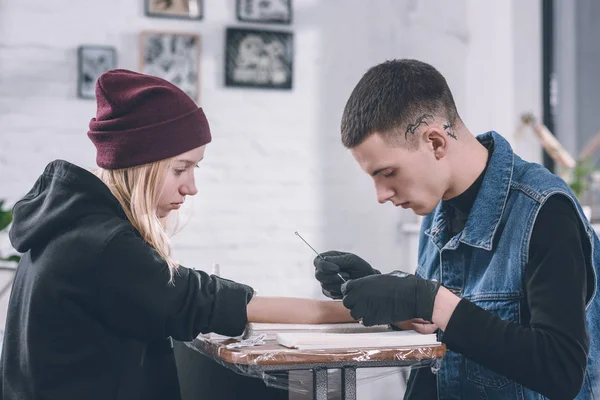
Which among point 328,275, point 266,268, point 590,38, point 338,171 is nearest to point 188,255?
point 266,268

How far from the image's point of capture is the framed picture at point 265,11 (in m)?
2.81

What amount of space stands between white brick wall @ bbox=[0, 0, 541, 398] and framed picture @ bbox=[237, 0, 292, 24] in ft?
0.13

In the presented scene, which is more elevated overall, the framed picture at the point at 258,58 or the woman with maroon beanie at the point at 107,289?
the framed picture at the point at 258,58

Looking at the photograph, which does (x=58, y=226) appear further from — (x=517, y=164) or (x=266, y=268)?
(x=266, y=268)

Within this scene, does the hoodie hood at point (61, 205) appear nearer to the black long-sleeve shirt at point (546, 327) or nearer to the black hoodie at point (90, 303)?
the black hoodie at point (90, 303)

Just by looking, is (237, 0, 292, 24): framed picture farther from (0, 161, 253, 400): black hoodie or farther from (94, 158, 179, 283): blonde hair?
(0, 161, 253, 400): black hoodie

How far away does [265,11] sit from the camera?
111 inches

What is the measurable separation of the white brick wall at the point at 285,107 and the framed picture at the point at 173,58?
1.4 inches

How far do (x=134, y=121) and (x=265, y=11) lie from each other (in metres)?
1.70

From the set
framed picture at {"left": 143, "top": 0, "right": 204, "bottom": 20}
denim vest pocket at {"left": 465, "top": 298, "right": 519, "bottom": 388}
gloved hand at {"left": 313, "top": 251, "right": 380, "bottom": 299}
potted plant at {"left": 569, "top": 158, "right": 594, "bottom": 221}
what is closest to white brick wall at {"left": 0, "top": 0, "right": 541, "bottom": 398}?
framed picture at {"left": 143, "top": 0, "right": 204, "bottom": 20}

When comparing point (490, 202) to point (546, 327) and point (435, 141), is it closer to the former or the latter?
point (435, 141)

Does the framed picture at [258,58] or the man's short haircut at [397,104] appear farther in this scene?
the framed picture at [258,58]

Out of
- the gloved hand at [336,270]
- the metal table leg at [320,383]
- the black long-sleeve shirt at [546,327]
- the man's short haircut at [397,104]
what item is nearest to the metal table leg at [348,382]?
the metal table leg at [320,383]

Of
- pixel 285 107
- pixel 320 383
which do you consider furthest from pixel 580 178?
pixel 320 383
